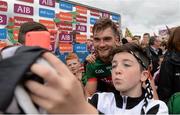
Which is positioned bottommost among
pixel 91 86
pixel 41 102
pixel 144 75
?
pixel 91 86

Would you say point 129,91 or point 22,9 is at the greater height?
point 22,9

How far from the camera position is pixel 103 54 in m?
2.02

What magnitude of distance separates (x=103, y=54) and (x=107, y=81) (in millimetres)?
182

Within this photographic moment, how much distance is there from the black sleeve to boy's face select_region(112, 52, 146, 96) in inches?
27.5

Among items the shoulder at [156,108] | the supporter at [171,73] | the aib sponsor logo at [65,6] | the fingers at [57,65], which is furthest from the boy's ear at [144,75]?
the aib sponsor logo at [65,6]

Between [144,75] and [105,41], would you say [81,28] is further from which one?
[144,75]

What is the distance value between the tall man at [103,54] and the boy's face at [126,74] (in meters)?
0.45

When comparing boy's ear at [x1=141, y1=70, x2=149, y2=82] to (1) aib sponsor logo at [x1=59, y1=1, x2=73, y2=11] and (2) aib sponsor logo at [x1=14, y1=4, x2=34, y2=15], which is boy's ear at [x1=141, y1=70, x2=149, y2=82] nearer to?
(2) aib sponsor logo at [x1=14, y1=4, x2=34, y2=15]

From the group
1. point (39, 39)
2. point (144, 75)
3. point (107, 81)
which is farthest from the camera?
point (107, 81)

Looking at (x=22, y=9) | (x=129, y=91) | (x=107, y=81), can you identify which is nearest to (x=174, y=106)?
(x=129, y=91)

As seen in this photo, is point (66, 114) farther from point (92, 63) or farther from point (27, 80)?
point (92, 63)

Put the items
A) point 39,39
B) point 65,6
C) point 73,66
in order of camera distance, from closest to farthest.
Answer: point 39,39 → point 73,66 → point 65,6

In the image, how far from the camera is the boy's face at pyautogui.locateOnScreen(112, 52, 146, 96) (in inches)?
54.9

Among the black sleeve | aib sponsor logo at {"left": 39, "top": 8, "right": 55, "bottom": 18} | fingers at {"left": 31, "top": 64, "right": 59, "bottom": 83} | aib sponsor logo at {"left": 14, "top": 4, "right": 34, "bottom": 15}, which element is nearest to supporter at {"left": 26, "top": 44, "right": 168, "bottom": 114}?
fingers at {"left": 31, "top": 64, "right": 59, "bottom": 83}
